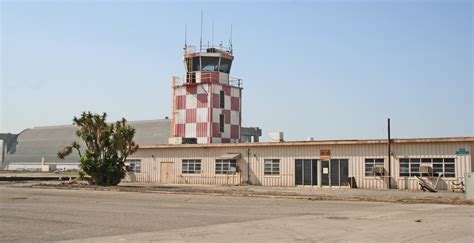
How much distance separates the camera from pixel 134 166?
162ft

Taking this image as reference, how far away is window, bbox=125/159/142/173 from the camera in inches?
1937

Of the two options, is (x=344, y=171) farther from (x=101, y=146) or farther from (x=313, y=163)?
(x=101, y=146)

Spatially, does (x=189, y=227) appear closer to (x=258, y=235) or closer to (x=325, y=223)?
(x=258, y=235)

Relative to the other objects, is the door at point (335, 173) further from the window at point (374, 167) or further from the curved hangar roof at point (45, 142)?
the curved hangar roof at point (45, 142)

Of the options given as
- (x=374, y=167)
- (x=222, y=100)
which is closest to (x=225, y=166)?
(x=222, y=100)

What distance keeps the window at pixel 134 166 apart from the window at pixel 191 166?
5.38 metres

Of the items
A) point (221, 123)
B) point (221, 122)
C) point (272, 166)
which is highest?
point (221, 122)

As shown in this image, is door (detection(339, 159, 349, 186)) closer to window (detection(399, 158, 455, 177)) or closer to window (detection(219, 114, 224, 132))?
window (detection(399, 158, 455, 177))

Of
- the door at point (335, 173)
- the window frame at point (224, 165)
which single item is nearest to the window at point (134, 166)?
the window frame at point (224, 165)

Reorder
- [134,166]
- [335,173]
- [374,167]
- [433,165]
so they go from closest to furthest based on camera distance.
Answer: [433,165], [374,167], [335,173], [134,166]

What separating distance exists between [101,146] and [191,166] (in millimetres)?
8029

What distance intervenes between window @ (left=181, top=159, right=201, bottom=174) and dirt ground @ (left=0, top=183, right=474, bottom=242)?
22.8 metres

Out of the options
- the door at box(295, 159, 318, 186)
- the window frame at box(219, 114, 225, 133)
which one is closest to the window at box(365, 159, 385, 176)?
the door at box(295, 159, 318, 186)

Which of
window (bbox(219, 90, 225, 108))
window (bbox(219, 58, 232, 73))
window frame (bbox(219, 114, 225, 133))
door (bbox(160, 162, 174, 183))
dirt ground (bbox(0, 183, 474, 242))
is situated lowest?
dirt ground (bbox(0, 183, 474, 242))
